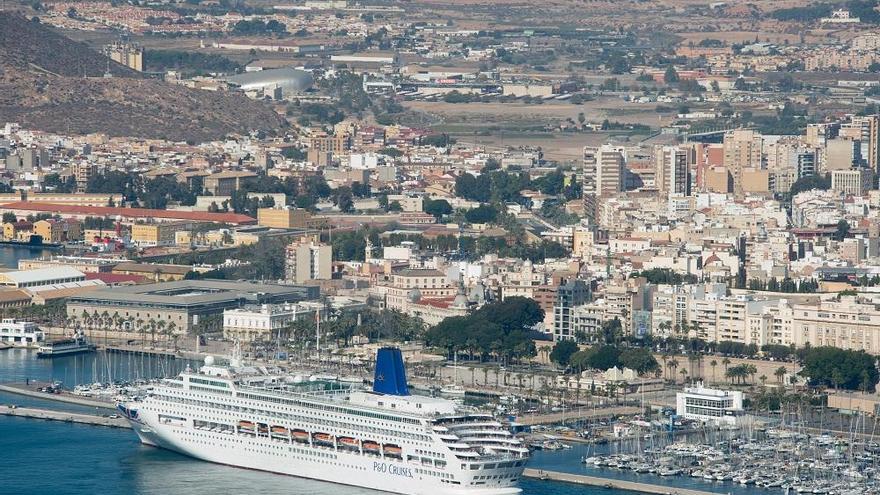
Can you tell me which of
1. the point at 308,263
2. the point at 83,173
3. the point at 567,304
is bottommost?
the point at 567,304

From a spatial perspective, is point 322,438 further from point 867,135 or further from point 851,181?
point 867,135

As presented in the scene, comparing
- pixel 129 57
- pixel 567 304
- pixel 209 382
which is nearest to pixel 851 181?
pixel 567 304

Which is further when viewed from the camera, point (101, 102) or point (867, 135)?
point (101, 102)

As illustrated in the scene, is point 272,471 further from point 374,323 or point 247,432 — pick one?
point 374,323

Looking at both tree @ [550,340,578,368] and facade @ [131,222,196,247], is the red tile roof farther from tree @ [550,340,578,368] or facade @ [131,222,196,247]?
tree @ [550,340,578,368]

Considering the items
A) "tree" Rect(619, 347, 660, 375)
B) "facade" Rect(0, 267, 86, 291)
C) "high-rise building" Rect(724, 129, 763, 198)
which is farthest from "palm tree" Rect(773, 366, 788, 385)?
"high-rise building" Rect(724, 129, 763, 198)

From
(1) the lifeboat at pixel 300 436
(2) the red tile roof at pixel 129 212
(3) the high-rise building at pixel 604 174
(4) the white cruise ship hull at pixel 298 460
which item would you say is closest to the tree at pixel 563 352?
(4) the white cruise ship hull at pixel 298 460
